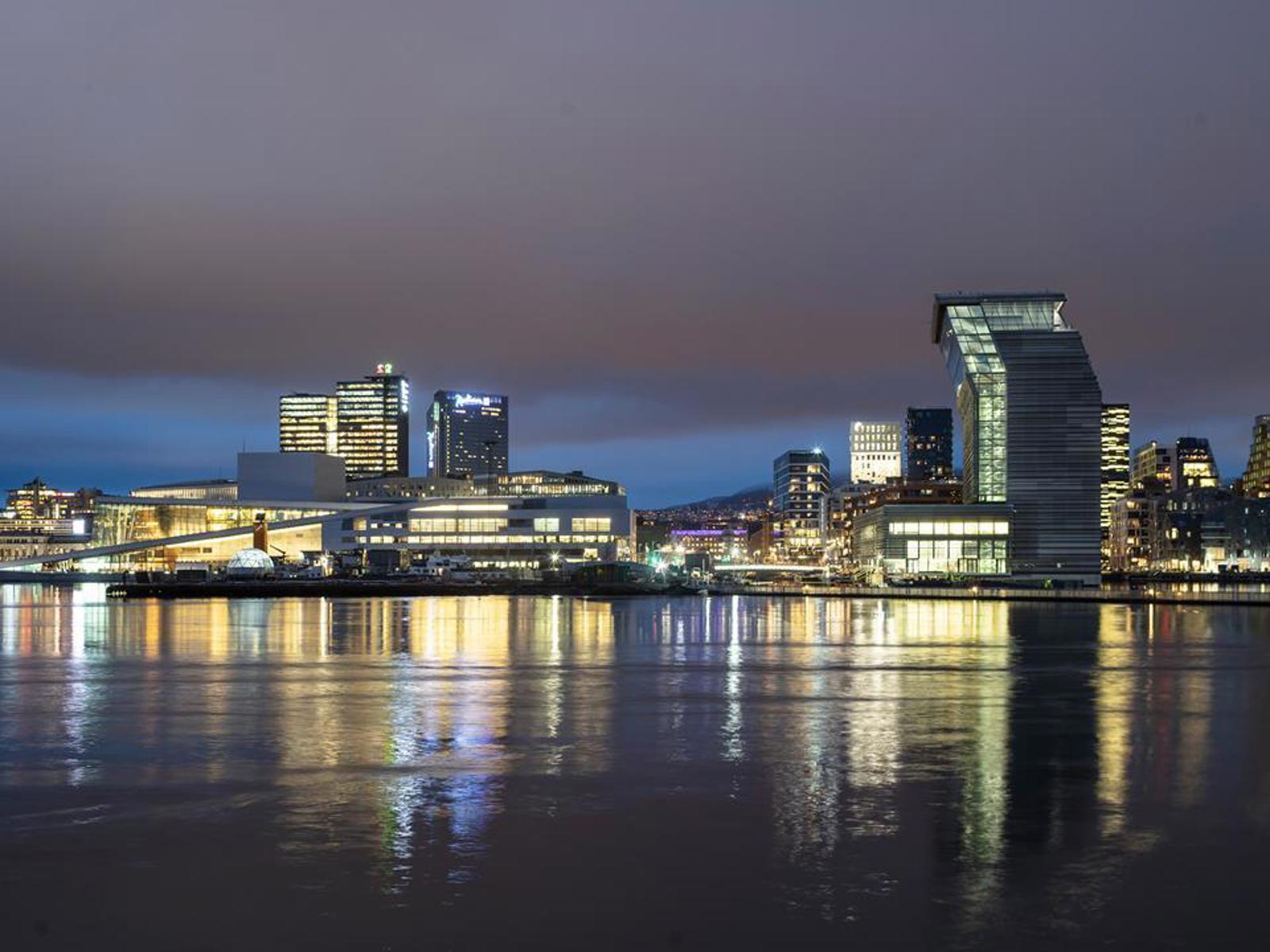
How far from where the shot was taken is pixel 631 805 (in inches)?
874

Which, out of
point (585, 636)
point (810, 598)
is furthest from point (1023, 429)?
point (585, 636)

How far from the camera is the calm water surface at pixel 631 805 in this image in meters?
15.8

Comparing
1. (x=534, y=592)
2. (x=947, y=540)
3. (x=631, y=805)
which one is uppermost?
(x=947, y=540)

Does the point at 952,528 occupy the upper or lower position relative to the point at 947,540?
upper

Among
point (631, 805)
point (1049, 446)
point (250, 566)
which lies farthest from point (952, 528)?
point (631, 805)

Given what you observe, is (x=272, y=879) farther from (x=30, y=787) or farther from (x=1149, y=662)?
(x=1149, y=662)

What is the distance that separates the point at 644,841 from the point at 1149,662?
3734 cm

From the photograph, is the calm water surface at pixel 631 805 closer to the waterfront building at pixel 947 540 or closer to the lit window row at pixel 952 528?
the waterfront building at pixel 947 540

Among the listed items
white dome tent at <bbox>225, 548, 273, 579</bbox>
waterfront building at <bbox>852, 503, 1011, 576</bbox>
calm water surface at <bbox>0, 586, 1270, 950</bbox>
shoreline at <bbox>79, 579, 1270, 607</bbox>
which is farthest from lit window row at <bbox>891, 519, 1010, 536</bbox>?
calm water surface at <bbox>0, 586, 1270, 950</bbox>

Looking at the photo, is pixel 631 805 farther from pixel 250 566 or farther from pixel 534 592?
pixel 250 566

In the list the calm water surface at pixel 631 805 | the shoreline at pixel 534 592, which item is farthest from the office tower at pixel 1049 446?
the calm water surface at pixel 631 805

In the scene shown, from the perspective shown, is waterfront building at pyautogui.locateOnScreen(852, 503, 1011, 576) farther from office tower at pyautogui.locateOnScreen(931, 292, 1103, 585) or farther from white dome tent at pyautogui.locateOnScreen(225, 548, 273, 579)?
white dome tent at pyautogui.locateOnScreen(225, 548, 273, 579)

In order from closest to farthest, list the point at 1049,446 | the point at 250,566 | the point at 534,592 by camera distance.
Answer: the point at 534,592, the point at 250,566, the point at 1049,446

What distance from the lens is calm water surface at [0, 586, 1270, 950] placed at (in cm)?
1577
